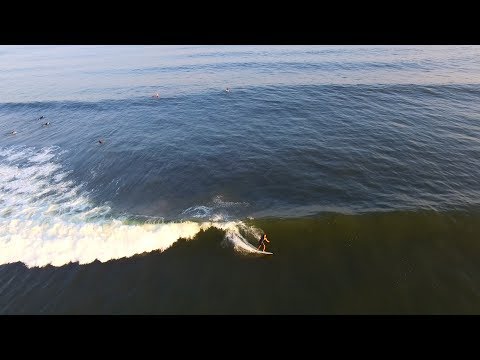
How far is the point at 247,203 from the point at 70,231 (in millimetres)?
15020

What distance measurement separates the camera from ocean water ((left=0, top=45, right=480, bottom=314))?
17.6 m

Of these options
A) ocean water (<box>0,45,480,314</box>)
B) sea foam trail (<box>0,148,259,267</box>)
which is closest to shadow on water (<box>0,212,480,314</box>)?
ocean water (<box>0,45,480,314</box>)

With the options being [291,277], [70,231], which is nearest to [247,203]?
[291,277]

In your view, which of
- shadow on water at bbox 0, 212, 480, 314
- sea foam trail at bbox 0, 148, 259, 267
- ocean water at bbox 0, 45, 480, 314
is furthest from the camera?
sea foam trail at bbox 0, 148, 259, 267

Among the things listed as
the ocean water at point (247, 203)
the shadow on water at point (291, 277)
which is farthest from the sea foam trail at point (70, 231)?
the shadow on water at point (291, 277)

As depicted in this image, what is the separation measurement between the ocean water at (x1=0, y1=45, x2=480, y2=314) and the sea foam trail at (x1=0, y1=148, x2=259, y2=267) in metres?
0.14

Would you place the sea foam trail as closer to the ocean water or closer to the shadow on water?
the ocean water

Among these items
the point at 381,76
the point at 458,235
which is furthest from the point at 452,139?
the point at 381,76

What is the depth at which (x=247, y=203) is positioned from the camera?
25.0 m

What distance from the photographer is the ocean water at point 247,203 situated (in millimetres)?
17562

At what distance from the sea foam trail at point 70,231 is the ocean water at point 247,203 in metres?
0.14

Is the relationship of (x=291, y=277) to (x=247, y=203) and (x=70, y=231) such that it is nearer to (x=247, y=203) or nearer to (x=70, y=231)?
(x=247, y=203)
